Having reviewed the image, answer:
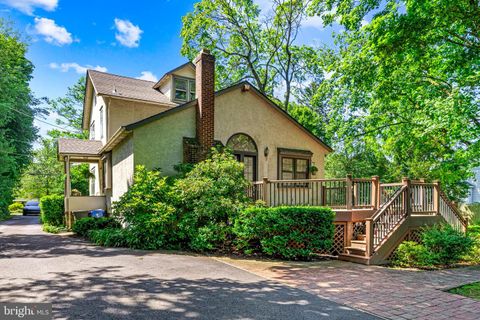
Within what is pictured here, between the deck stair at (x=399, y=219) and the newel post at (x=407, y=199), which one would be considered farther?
the newel post at (x=407, y=199)

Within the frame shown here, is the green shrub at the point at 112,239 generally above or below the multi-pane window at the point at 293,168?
below

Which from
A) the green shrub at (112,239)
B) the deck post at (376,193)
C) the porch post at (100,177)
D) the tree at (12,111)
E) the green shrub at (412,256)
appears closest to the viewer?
the green shrub at (412,256)

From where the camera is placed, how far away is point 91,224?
13.5 m

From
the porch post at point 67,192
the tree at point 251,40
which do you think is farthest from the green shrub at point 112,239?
the tree at point 251,40

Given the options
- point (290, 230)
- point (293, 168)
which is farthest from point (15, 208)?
point (290, 230)

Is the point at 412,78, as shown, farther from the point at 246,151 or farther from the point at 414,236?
the point at 246,151

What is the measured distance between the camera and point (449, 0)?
9.55 meters

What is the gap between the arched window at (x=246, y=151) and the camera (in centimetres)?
1414

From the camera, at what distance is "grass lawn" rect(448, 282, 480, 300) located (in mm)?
6098

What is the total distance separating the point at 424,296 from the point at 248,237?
15.4 ft

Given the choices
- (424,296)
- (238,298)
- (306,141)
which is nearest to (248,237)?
(238,298)

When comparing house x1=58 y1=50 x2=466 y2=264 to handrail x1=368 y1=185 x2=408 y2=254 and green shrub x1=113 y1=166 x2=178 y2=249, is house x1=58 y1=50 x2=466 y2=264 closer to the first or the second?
handrail x1=368 y1=185 x2=408 y2=254

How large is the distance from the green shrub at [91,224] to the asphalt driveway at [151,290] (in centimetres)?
475

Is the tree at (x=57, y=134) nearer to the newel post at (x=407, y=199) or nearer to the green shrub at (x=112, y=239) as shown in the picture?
the green shrub at (x=112, y=239)
